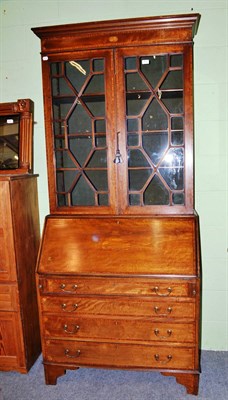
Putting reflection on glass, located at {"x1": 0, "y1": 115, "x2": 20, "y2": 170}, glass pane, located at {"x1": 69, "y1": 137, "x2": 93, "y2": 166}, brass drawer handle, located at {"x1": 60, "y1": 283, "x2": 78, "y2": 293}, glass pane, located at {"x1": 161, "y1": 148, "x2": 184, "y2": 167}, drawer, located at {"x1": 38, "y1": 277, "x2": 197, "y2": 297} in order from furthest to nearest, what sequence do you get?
reflection on glass, located at {"x1": 0, "y1": 115, "x2": 20, "y2": 170} < glass pane, located at {"x1": 69, "y1": 137, "x2": 93, "y2": 166} < glass pane, located at {"x1": 161, "y1": 148, "x2": 184, "y2": 167} < brass drawer handle, located at {"x1": 60, "y1": 283, "x2": 78, "y2": 293} < drawer, located at {"x1": 38, "y1": 277, "x2": 197, "y2": 297}

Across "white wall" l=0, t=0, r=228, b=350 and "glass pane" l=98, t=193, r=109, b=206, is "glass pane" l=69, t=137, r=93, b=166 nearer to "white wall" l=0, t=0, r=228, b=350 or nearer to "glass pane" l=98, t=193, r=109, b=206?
"glass pane" l=98, t=193, r=109, b=206

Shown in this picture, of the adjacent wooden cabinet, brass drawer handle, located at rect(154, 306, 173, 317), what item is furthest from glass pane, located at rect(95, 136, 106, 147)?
brass drawer handle, located at rect(154, 306, 173, 317)

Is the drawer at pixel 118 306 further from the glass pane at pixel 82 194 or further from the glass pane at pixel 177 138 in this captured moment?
the glass pane at pixel 177 138

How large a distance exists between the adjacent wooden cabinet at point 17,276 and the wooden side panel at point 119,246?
21 cm

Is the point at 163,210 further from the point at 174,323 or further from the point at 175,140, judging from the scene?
the point at 174,323

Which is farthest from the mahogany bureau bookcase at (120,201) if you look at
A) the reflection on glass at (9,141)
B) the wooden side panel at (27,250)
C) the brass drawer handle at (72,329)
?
the reflection on glass at (9,141)

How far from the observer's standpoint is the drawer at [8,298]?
2.03m

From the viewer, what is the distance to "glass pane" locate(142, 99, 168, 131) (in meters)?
1.95

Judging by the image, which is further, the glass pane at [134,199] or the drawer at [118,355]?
the glass pane at [134,199]

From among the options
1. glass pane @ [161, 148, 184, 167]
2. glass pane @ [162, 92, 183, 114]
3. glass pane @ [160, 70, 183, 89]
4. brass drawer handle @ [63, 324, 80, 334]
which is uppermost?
glass pane @ [160, 70, 183, 89]

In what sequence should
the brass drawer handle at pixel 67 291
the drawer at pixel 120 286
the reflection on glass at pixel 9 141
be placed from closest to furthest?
the drawer at pixel 120 286
the brass drawer handle at pixel 67 291
the reflection on glass at pixel 9 141

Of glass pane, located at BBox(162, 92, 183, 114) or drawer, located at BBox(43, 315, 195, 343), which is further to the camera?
glass pane, located at BBox(162, 92, 183, 114)

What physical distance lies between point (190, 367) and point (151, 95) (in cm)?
171

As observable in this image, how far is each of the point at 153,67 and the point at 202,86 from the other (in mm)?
419
